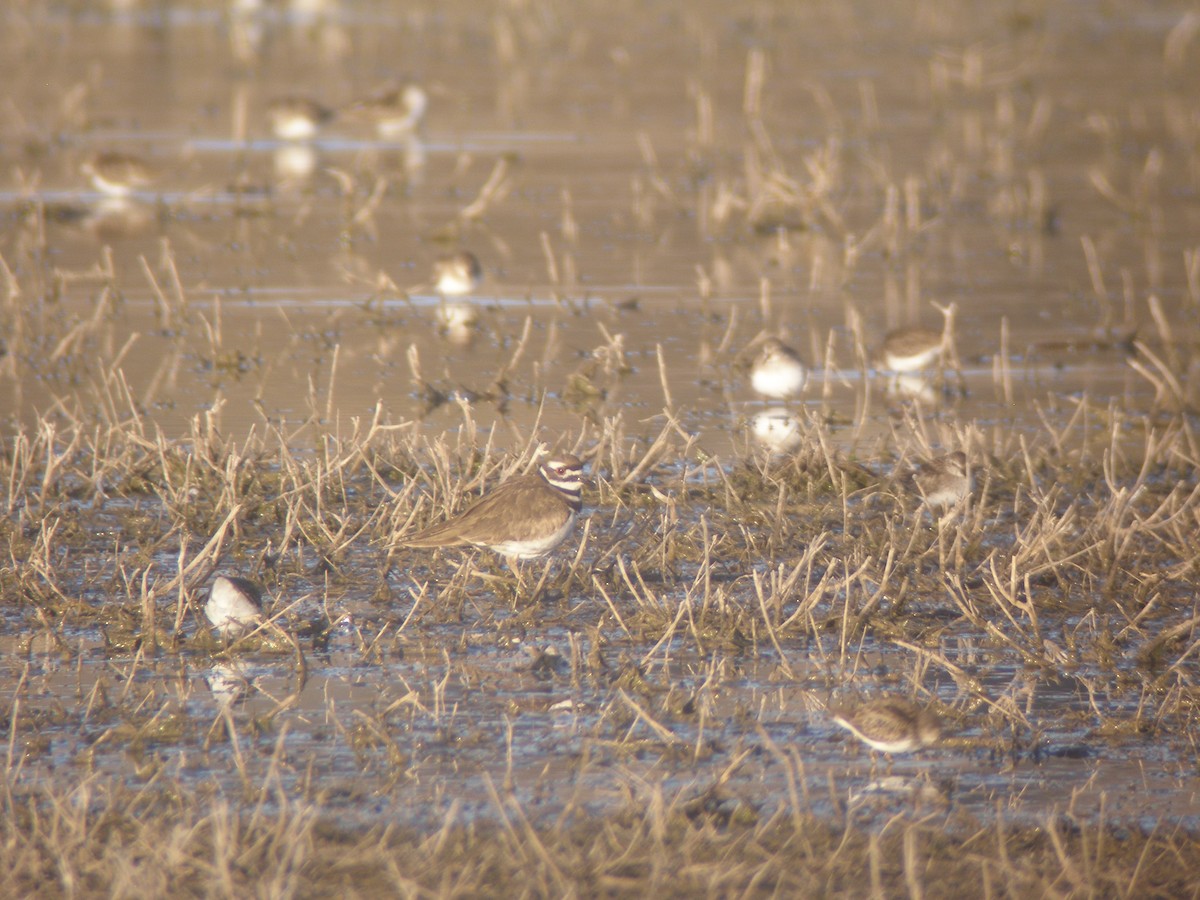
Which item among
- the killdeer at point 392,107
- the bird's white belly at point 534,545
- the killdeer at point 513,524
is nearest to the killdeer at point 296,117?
the killdeer at point 392,107

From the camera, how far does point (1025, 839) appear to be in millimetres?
5371

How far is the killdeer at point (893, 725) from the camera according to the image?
5.84 meters

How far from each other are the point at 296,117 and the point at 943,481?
14918 millimetres

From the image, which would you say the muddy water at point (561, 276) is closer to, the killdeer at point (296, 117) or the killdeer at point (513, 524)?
the killdeer at point (296, 117)

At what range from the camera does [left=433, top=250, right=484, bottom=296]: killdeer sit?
1387 centimetres

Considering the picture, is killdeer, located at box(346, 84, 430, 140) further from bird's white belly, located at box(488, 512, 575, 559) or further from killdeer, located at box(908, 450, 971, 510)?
bird's white belly, located at box(488, 512, 575, 559)

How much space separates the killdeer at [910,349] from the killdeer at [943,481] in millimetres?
2979

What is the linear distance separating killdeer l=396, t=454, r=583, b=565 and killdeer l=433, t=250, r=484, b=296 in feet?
21.2

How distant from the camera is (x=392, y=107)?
2258 cm

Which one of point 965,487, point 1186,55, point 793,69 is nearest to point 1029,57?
point 1186,55

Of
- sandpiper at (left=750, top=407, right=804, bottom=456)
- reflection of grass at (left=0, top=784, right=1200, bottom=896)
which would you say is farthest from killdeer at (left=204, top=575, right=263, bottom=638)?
sandpiper at (left=750, top=407, right=804, bottom=456)

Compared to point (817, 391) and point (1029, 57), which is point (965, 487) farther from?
point (1029, 57)

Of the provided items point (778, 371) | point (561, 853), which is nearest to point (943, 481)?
point (778, 371)

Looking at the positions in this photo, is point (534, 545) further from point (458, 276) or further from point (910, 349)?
point (458, 276)
